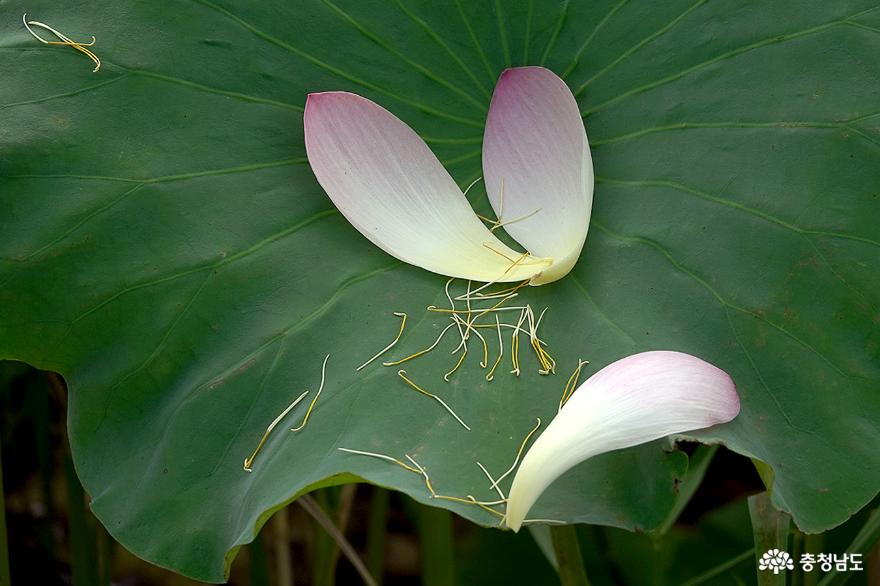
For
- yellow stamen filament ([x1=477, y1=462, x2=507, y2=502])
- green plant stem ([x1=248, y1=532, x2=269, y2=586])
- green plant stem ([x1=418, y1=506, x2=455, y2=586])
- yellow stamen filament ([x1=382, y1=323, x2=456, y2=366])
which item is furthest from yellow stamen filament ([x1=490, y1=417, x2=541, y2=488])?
green plant stem ([x1=248, y1=532, x2=269, y2=586])

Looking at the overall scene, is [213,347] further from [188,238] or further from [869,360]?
[869,360]

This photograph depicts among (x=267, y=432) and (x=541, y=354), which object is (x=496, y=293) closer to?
(x=541, y=354)

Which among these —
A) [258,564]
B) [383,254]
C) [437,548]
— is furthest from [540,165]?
[258,564]

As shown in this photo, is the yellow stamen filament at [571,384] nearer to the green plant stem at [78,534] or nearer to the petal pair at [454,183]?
the petal pair at [454,183]

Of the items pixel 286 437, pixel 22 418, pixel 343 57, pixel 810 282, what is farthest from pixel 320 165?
pixel 22 418

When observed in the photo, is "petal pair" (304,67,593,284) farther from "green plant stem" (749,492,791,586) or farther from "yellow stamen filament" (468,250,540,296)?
"green plant stem" (749,492,791,586)

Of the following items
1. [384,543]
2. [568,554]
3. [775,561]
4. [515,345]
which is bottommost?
[384,543]

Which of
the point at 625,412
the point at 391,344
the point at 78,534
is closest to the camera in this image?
the point at 625,412
